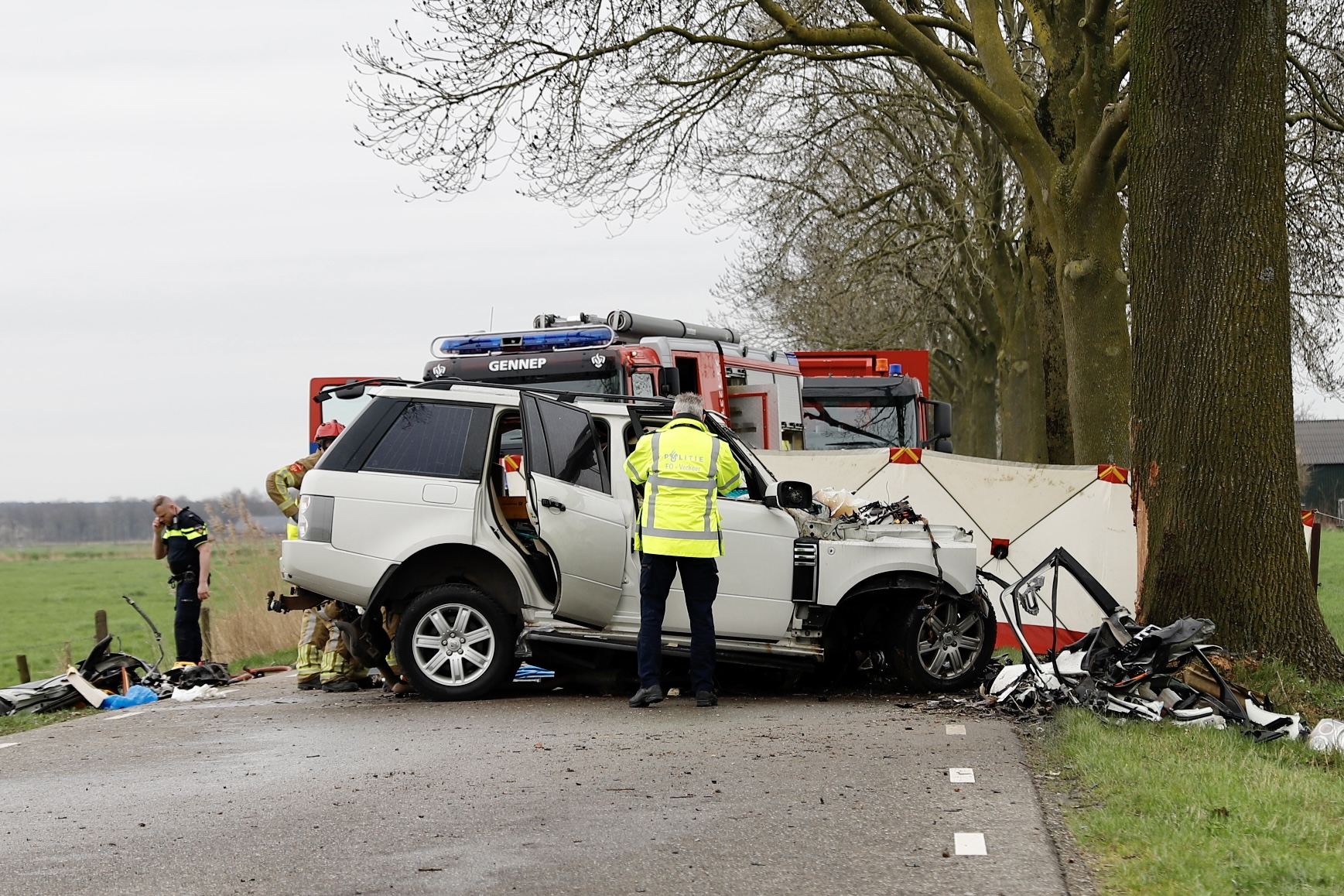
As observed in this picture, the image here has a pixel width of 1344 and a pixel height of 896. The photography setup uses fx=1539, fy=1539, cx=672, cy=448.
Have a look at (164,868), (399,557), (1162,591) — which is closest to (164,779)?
(164,868)

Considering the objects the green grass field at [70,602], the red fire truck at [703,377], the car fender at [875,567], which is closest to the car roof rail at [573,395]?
the red fire truck at [703,377]

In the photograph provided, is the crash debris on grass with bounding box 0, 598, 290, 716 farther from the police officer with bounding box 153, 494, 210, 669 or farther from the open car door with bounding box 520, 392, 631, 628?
Answer: the open car door with bounding box 520, 392, 631, 628

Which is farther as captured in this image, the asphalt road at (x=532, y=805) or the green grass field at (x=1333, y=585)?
the green grass field at (x=1333, y=585)

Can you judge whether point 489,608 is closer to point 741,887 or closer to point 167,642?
point 741,887

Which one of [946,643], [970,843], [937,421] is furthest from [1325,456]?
[970,843]

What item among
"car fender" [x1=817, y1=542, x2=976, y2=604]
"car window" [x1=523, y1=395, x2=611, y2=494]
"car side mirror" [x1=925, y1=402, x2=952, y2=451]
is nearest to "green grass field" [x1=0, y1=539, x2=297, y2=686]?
"car window" [x1=523, y1=395, x2=611, y2=494]

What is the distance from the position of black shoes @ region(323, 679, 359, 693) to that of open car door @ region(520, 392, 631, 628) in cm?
227

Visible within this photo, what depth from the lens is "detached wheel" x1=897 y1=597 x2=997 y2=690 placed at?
9469 millimetres

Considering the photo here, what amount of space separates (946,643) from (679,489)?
6.72 ft

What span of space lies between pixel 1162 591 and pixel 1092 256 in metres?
6.22

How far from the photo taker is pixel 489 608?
365 inches

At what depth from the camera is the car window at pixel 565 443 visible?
29.9 ft

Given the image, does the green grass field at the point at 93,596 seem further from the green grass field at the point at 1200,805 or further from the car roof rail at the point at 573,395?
the green grass field at the point at 1200,805

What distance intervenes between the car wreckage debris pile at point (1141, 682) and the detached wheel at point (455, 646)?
2.95 m
